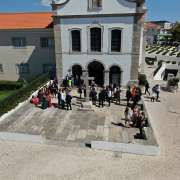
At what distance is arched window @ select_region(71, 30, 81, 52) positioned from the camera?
72.0 ft

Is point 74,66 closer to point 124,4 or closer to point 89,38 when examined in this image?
point 89,38

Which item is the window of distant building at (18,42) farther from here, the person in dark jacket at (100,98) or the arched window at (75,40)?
the person in dark jacket at (100,98)

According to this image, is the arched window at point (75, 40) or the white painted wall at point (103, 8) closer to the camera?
the white painted wall at point (103, 8)

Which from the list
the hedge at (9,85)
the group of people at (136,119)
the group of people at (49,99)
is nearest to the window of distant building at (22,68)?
the hedge at (9,85)

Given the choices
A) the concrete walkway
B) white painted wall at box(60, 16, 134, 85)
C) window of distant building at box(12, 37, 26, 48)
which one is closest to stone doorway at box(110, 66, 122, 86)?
white painted wall at box(60, 16, 134, 85)

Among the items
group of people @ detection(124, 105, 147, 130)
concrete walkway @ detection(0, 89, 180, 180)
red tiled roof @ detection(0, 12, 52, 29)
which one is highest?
red tiled roof @ detection(0, 12, 52, 29)

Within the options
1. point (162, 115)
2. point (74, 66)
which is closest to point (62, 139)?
point (162, 115)

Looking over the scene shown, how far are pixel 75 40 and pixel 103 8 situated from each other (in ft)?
13.9

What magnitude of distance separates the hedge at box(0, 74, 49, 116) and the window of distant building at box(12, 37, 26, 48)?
21.3 feet

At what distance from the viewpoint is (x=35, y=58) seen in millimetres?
27125

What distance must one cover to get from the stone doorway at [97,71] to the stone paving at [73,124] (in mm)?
5431

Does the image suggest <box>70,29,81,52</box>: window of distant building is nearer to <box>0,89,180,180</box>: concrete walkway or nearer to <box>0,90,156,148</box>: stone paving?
<box>0,90,156,148</box>: stone paving

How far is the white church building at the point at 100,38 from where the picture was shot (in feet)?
66.7

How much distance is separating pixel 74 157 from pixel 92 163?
1108mm
